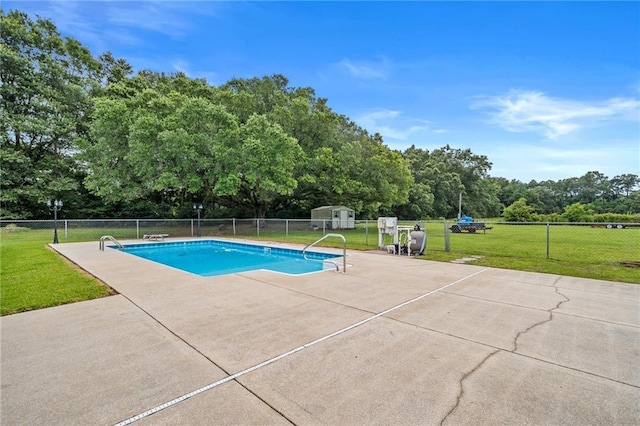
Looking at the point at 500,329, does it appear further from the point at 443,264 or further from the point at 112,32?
the point at 112,32

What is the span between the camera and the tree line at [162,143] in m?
17.1

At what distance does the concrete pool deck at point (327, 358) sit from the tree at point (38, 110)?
83.9ft

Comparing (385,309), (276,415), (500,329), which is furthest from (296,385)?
(500,329)

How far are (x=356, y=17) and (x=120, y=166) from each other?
1488 centimetres

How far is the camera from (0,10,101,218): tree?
22.1m

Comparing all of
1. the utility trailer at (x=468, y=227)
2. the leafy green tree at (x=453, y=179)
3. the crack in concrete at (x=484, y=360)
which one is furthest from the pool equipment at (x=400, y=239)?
the leafy green tree at (x=453, y=179)

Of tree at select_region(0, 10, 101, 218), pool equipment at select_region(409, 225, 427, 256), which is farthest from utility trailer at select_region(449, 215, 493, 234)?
tree at select_region(0, 10, 101, 218)

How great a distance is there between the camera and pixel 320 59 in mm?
15961

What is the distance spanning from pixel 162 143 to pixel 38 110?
15.0 metres

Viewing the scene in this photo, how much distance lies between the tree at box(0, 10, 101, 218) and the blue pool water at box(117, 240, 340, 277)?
15.1 meters

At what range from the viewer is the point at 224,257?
11.9m

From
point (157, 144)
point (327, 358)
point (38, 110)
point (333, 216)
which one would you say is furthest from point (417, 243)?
point (38, 110)

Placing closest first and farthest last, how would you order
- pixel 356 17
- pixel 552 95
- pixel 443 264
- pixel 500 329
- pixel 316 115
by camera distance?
pixel 500 329 → pixel 443 264 → pixel 356 17 → pixel 552 95 → pixel 316 115

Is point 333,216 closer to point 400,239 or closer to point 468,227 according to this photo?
point 468,227
